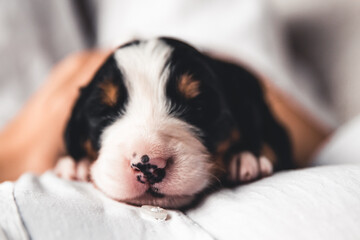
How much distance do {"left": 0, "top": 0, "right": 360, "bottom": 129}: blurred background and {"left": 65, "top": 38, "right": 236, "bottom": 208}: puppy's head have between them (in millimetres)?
1162

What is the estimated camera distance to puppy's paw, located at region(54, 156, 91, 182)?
1271mm

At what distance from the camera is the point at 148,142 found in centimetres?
96

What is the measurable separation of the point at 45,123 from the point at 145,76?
1022mm

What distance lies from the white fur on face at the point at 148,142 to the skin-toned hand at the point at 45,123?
59 cm

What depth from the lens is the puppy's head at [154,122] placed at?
96cm

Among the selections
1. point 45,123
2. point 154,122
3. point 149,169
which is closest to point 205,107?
point 154,122

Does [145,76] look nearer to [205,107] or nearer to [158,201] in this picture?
[205,107]

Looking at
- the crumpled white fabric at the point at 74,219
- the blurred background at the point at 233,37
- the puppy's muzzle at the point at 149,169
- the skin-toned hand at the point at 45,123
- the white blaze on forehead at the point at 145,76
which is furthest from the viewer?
the blurred background at the point at 233,37

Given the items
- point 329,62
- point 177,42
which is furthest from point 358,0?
point 177,42

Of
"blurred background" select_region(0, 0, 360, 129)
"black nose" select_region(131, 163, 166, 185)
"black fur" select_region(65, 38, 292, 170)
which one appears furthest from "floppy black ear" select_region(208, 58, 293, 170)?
"blurred background" select_region(0, 0, 360, 129)

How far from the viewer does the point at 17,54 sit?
2.42 m

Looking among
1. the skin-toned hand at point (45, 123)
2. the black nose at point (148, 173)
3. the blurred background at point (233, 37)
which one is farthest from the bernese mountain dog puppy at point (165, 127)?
the blurred background at point (233, 37)

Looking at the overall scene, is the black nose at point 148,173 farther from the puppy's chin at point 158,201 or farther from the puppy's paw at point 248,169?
the puppy's paw at point 248,169

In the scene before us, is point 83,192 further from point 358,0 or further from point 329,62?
point 358,0
